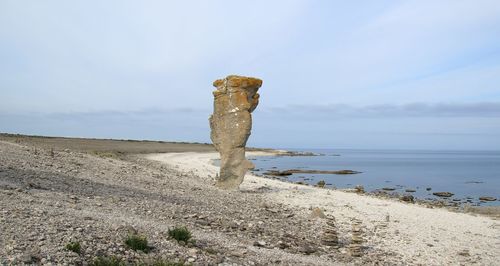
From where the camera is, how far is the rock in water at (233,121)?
864 inches

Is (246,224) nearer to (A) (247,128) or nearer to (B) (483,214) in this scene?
(A) (247,128)

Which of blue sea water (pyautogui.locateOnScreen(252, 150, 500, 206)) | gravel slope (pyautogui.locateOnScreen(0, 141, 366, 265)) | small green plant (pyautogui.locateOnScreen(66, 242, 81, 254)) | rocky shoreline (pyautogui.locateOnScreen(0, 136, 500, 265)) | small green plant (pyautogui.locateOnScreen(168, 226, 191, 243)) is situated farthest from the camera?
blue sea water (pyautogui.locateOnScreen(252, 150, 500, 206))

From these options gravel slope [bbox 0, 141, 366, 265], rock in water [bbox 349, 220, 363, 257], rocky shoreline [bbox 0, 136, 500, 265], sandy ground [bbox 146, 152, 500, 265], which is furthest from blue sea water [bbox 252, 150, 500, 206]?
gravel slope [bbox 0, 141, 366, 265]

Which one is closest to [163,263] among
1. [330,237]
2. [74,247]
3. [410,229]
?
[74,247]

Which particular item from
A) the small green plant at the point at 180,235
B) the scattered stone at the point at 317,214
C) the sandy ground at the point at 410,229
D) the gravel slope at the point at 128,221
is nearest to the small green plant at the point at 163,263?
the gravel slope at the point at 128,221

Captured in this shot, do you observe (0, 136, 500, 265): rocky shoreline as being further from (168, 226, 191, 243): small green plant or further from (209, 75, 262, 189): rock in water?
(209, 75, 262, 189): rock in water

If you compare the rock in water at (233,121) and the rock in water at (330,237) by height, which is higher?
the rock in water at (233,121)

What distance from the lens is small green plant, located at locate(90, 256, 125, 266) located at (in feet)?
23.9

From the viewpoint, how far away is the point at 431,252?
12641mm

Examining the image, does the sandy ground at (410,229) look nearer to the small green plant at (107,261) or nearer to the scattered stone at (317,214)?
the scattered stone at (317,214)

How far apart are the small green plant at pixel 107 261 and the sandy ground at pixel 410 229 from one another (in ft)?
21.0

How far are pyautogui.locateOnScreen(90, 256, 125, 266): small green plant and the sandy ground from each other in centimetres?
642

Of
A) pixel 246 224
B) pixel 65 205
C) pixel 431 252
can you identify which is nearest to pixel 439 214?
pixel 431 252

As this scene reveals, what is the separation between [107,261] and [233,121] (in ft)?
49.0
